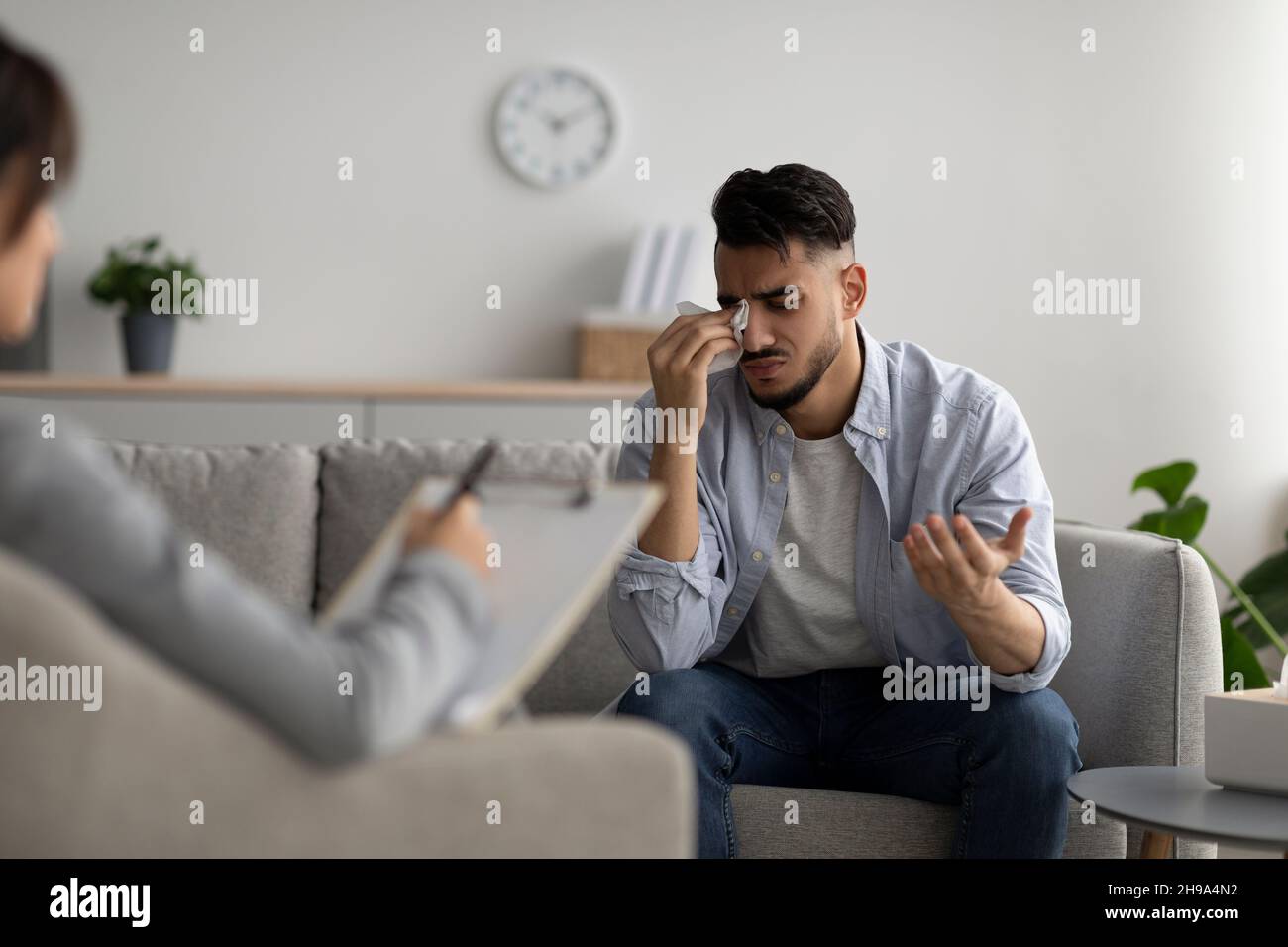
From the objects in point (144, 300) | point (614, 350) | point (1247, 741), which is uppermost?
point (144, 300)

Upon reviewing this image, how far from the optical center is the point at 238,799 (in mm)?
822

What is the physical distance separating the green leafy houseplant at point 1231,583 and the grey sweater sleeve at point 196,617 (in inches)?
76.7

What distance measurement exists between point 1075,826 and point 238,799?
1263 mm

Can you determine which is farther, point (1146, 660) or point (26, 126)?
point (1146, 660)

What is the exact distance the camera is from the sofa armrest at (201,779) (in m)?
0.82

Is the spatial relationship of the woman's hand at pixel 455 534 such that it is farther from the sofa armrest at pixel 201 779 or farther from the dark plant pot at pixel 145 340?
the dark plant pot at pixel 145 340


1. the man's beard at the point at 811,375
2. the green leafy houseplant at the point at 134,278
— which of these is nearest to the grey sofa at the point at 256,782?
the man's beard at the point at 811,375

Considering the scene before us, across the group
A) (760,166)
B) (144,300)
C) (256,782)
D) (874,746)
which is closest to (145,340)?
(144,300)

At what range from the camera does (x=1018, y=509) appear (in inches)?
70.4

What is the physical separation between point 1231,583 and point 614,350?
5.47ft

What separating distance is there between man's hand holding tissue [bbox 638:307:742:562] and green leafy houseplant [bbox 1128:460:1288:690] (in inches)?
45.3

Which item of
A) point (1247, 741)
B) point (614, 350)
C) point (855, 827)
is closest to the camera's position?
point (1247, 741)

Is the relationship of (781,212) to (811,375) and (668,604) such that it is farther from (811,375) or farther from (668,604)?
(668,604)
